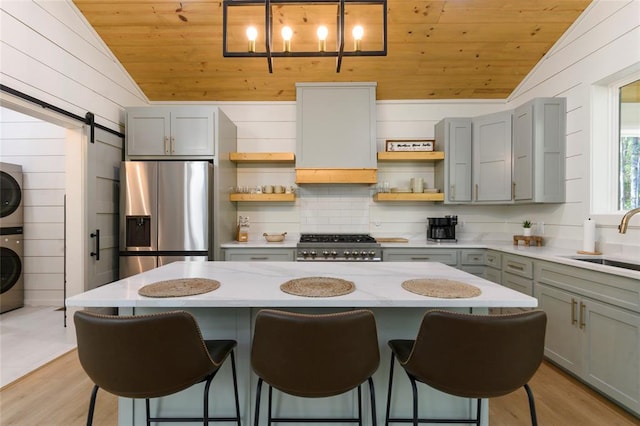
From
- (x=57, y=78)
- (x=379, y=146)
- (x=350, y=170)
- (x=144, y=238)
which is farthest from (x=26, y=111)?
(x=379, y=146)

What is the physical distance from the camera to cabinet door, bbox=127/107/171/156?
132 inches

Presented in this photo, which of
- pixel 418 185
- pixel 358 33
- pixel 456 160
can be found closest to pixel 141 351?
pixel 358 33

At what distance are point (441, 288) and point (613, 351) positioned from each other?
1.49 meters

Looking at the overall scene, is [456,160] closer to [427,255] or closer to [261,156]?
[427,255]

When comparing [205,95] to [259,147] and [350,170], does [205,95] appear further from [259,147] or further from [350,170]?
[350,170]

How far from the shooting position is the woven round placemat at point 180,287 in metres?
1.36

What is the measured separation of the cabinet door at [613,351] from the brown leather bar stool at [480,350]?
1264 mm

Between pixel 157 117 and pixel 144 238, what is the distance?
4.27 ft

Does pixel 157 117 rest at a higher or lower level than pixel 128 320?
higher

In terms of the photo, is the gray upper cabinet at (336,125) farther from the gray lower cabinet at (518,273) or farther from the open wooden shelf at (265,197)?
the gray lower cabinet at (518,273)

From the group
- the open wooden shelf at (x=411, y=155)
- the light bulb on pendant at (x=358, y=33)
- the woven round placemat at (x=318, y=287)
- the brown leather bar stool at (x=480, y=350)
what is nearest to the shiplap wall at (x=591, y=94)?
the open wooden shelf at (x=411, y=155)

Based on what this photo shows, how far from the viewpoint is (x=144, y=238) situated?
3.16 m

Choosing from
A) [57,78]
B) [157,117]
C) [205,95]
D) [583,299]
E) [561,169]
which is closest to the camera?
[583,299]

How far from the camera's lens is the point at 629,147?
2.66 metres
